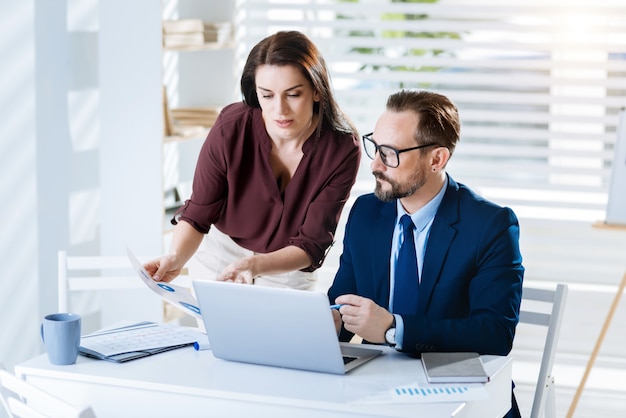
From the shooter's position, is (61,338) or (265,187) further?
(265,187)

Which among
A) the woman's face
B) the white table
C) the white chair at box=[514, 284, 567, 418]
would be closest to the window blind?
the woman's face

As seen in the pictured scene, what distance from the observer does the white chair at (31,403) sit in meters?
1.47

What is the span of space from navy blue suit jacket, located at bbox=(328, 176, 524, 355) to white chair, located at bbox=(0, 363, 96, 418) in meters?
0.81

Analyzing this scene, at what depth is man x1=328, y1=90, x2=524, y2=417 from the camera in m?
2.17

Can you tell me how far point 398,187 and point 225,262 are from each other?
87 cm

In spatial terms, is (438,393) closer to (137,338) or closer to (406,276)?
(406,276)

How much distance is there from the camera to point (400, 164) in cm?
227

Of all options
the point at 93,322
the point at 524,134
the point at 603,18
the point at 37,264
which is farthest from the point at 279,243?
the point at 603,18

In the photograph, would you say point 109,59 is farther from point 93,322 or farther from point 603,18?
point 603,18

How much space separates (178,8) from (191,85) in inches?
14.1

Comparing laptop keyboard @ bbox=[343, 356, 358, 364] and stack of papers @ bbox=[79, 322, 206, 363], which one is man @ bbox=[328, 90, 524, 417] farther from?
stack of papers @ bbox=[79, 322, 206, 363]

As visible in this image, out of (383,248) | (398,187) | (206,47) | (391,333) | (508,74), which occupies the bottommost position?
(391,333)

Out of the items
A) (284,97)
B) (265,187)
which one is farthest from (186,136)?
(284,97)

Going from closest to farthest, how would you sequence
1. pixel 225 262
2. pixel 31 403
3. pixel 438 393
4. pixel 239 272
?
pixel 31 403, pixel 438 393, pixel 239 272, pixel 225 262
